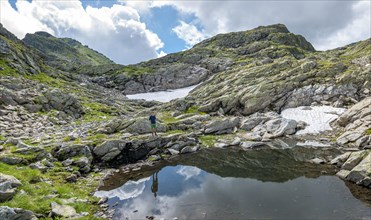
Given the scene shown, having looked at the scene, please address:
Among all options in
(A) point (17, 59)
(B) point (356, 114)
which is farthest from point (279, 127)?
(A) point (17, 59)

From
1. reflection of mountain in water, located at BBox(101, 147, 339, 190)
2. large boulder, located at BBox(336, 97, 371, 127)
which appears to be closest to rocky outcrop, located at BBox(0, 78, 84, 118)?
reflection of mountain in water, located at BBox(101, 147, 339, 190)

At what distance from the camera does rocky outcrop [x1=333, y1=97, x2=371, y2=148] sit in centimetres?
3615

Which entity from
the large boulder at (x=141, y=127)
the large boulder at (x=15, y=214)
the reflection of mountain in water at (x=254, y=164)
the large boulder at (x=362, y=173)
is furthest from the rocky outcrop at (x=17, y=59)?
the large boulder at (x=362, y=173)

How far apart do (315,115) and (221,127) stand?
22766 mm

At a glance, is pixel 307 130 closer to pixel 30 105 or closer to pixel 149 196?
pixel 149 196

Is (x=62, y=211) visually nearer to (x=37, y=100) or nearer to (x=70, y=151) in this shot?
(x=70, y=151)

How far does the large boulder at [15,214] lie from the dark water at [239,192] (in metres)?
5.87

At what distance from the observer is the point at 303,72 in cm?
7625

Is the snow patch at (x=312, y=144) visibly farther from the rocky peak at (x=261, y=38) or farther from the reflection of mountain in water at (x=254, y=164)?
the rocky peak at (x=261, y=38)

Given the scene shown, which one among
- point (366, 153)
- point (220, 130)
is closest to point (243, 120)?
point (220, 130)

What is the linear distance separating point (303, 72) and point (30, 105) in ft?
248

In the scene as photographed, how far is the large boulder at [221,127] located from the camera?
49.3 meters

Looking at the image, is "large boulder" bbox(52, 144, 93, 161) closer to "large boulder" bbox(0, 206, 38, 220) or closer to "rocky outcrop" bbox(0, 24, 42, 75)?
"large boulder" bbox(0, 206, 38, 220)

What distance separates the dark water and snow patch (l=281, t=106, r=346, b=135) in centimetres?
1870
